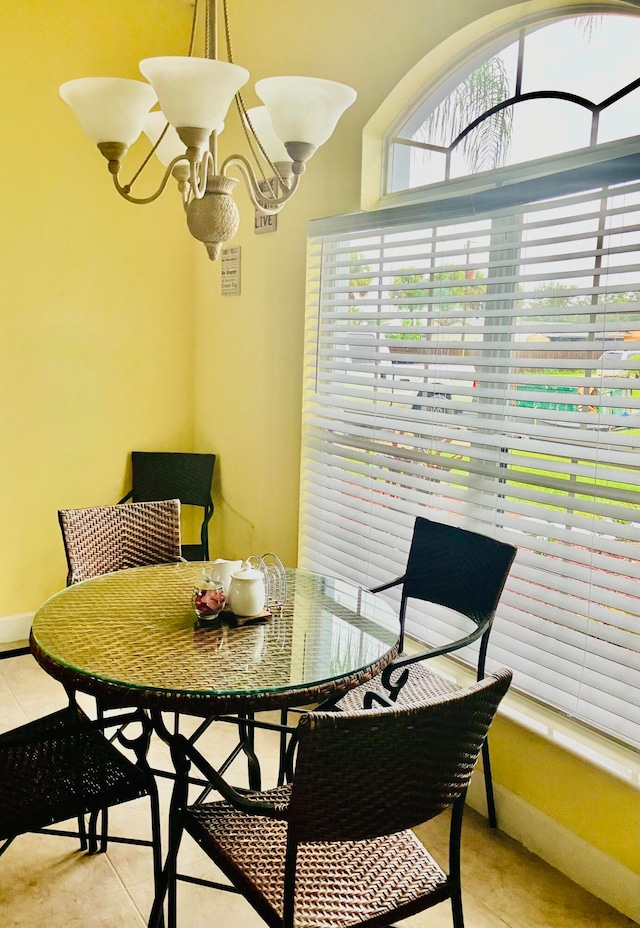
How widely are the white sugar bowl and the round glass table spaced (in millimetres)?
40

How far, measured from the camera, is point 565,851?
7.34 ft

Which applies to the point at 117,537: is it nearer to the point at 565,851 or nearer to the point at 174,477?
the point at 174,477

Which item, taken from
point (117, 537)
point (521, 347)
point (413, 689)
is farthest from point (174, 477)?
point (521, 347)

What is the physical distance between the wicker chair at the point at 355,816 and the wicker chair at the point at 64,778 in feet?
0.79

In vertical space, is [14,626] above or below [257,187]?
below

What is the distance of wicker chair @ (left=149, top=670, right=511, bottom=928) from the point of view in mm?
1267

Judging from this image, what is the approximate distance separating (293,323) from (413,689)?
1.74m

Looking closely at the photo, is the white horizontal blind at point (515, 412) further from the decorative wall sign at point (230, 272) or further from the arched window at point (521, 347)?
the decorative wall sign at point (230, 272)

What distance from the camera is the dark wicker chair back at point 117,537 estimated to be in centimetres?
264

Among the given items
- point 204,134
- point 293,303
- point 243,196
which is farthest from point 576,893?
point 243,196

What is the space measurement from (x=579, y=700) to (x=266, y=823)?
106 cm

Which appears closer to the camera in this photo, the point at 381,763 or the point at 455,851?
the point at 381,763

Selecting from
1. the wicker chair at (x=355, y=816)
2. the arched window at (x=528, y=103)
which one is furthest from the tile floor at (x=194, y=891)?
the arched window at (x=528, y=103)

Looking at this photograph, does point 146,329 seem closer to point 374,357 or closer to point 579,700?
point 374,357
